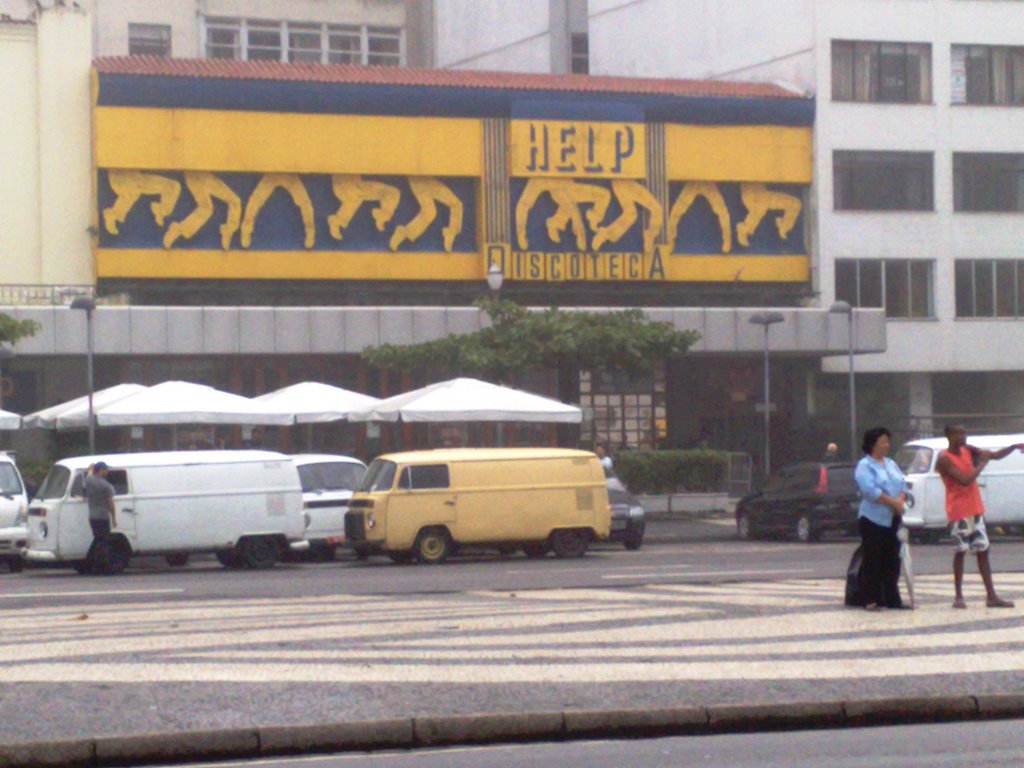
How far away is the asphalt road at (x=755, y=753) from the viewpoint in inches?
384

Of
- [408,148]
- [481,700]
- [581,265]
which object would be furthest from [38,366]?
[481,700]

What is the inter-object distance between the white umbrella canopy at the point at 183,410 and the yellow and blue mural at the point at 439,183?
1340cm

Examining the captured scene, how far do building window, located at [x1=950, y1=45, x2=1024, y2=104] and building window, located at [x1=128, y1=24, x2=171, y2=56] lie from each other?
28.0 m

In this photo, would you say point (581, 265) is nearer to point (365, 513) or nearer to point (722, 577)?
point (365, 513)

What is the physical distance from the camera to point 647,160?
52531 millimetres

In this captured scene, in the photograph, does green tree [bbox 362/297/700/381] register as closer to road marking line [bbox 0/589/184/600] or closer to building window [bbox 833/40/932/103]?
building window [bbox 833/40/932/103]

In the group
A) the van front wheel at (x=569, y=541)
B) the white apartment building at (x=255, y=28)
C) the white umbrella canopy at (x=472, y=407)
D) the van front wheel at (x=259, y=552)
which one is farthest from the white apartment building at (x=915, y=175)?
the van front wheel at (x=259, y=552)

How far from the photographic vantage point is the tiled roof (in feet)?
162

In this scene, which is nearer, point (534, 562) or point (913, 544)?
point (534, 562)

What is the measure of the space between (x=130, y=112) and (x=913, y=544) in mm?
25038

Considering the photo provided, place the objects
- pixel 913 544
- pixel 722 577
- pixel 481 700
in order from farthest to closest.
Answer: pixel 913 544 → pixel 722 577 → pixel 481 700

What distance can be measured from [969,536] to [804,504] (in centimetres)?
1767

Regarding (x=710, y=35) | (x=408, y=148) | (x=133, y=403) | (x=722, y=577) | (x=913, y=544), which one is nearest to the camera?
(x=722, y=577)

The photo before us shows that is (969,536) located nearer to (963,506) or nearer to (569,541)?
(963,506)
